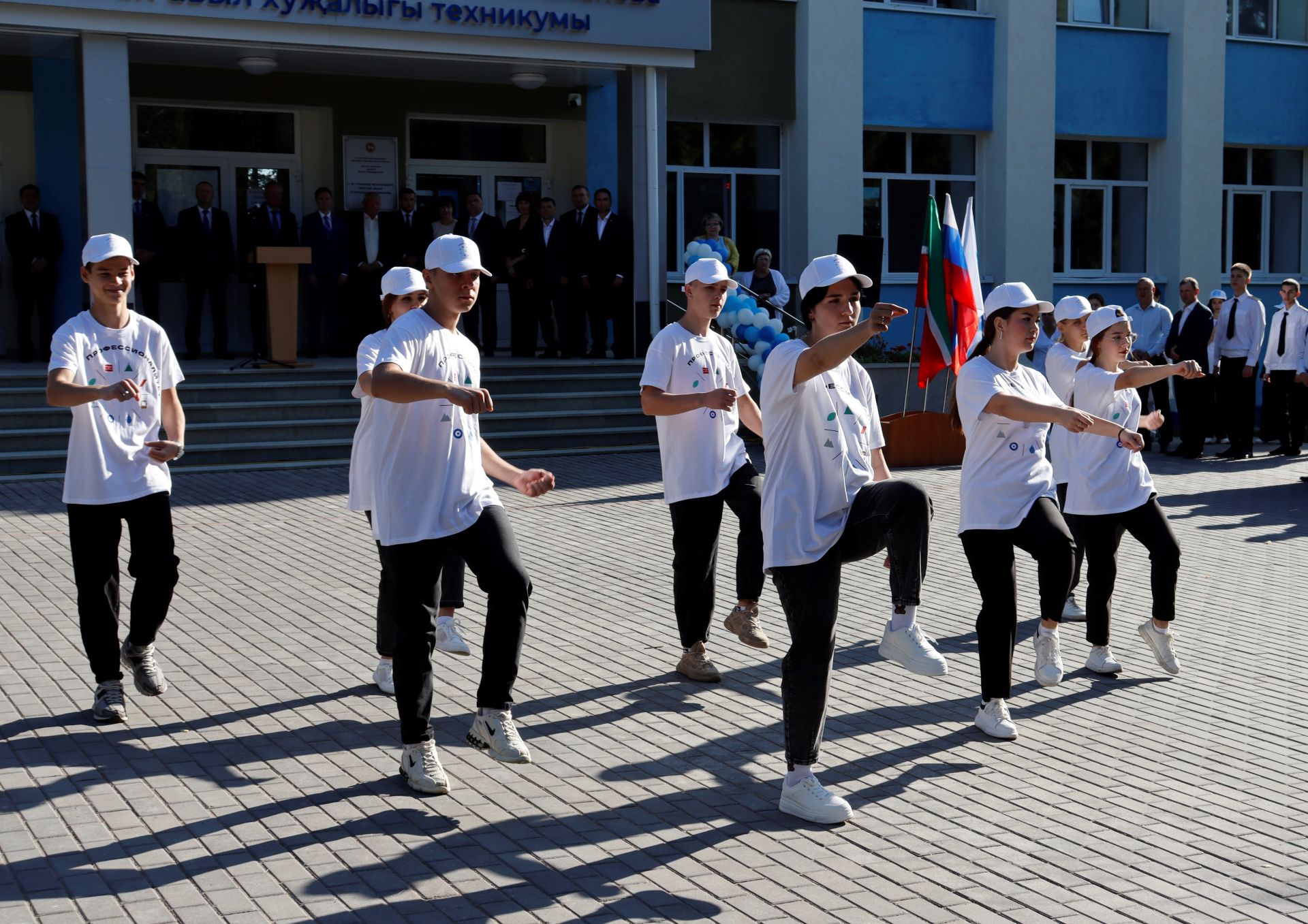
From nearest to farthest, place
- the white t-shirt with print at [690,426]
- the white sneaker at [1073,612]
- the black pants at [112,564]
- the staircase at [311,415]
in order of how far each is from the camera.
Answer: the black pants at [112,564], the white t-shirt with print at [690,426], the white sneaker at [1073,612], the staircase at [311,415]

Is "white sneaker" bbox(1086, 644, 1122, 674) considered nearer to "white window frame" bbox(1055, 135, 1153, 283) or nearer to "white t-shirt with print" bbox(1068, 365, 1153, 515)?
"white t-shirt with print" bbox(1068, 365, 1153, 515)

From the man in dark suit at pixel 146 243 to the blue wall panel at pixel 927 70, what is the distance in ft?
36.3

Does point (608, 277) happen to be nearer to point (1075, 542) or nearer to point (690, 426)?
point (690, 426)

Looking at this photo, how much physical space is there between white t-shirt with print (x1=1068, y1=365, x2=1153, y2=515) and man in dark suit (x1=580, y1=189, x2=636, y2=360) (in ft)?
39.8

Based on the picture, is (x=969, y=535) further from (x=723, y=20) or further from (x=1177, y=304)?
(x=1177, y=304)

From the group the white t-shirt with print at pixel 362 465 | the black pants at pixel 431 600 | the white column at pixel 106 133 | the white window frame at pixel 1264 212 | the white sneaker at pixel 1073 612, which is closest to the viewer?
the black pants at pixel 431 600

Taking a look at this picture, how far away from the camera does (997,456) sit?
22.1 feet

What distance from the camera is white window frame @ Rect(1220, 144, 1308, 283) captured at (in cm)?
2789

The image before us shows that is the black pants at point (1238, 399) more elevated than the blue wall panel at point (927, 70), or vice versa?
the blue wall panel at point (927, 70)

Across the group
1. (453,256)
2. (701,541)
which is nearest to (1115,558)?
(701,541)

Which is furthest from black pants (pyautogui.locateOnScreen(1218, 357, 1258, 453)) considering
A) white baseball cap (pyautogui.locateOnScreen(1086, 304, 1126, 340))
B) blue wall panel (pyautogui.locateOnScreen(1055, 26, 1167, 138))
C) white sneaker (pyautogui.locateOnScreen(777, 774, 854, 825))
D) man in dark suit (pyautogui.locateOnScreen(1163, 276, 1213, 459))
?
white sneaker (pyautogui.locateOnScreen(777, 774, 854, 825))

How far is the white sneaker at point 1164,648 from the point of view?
25.7 feet

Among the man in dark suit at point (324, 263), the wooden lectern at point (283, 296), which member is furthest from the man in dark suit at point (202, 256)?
the wooden lectern at point (283, 296)

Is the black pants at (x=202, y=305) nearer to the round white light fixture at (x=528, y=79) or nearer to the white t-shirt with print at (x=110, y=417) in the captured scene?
the round white light fixture at (x=528, y=79)
